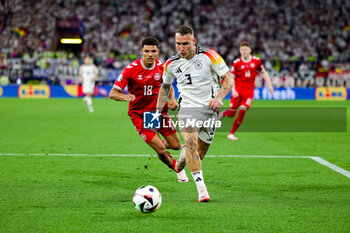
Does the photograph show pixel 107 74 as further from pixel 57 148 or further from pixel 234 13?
pixel 57 148

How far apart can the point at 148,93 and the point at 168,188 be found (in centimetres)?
164

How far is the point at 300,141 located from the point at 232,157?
3.33 m

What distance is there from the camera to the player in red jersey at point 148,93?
7.54m

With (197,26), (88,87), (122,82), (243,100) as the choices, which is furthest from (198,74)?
(197,26)

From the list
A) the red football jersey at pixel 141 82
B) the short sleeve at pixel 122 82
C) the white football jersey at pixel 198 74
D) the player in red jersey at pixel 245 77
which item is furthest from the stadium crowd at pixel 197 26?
the white football jersey at pixel 198 74

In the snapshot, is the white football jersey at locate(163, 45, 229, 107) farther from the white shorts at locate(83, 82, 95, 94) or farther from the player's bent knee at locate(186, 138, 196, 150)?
the white shorts at locate(83, 82, 95, 94)

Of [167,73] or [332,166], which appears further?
[332,166]

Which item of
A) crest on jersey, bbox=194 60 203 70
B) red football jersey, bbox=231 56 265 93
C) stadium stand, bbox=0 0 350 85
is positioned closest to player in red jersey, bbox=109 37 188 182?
crest on jersey, bbox=194 60 203 70

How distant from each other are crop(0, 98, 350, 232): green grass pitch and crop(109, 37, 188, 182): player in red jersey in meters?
0.50

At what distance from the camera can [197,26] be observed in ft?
123

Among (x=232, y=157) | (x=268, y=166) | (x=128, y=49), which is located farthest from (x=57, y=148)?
(x=128, y=49)

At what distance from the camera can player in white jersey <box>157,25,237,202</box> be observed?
243 inches

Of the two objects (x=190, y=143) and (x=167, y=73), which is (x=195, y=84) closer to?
(x=167, y=73)

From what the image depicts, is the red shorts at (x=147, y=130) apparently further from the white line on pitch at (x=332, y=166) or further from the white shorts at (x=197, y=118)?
the white line on pitch at (x=332, y=166)
